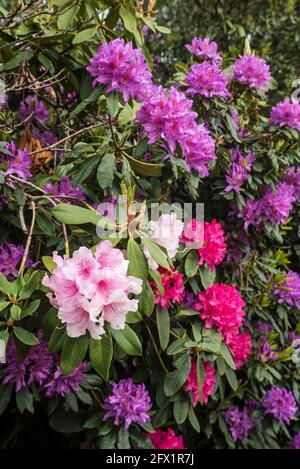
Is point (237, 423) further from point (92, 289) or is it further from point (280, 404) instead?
point (92, 289)

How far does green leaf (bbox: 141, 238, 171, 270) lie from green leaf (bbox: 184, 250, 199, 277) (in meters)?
0.47

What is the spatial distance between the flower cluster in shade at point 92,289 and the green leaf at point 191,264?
609 mm

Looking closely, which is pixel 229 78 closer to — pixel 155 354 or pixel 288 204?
pixel 288 204

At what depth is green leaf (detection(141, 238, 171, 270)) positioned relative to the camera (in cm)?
113

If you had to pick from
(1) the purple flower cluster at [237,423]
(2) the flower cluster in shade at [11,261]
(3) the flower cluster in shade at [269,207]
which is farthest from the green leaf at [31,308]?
(1) the purple flower cluster at [237,423]

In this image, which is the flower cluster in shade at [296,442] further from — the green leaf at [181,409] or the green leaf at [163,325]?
the green leaf at [163,325]

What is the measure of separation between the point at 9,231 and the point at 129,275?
2.29ft

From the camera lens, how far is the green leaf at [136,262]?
1125 mm

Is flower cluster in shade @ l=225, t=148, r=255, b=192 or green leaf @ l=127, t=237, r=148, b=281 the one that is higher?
flower cluster in shade @ l=225, t=148, r=255, b=192

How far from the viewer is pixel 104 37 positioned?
1.79 metres

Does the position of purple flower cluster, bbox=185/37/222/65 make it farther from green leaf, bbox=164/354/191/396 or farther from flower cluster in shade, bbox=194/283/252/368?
green leaf, bbox=164/354/191/396

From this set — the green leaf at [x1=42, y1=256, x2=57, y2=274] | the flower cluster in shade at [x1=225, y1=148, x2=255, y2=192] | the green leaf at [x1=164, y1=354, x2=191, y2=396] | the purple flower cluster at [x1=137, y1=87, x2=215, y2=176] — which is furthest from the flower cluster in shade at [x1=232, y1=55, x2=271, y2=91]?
the green leaf at [x1=42, y1=256, x2=57, y2=274]

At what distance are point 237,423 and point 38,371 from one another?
37.3 inches

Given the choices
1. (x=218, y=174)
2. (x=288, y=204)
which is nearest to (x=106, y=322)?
(x=218, y=174)
